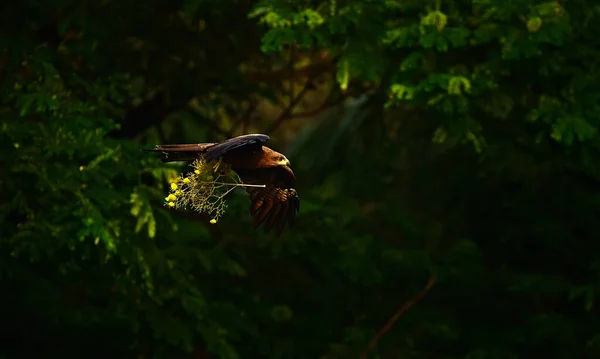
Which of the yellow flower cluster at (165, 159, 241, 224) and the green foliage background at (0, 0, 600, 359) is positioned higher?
the yellow flower cluster at (165, 159, 241, 224)

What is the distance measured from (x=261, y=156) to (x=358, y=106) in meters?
7.43

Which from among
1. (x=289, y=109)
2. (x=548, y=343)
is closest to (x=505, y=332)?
(x=548, y=343)

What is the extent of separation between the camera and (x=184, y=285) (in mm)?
13438

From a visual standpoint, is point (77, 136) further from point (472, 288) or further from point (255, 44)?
point (472, 288)

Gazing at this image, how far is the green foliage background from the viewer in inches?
474

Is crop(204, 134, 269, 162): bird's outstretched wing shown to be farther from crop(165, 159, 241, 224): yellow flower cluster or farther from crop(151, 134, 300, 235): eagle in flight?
crop(165, 159, 241, 224): yellow flower cluster

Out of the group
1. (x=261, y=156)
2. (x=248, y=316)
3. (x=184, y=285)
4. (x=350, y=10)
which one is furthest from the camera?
(x=248, y=316)

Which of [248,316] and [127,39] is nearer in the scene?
[127,39]

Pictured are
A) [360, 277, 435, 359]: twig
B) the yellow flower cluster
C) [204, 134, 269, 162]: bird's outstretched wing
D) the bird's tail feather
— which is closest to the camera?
[204, 134, 269, 162]: bird's outstretched wing

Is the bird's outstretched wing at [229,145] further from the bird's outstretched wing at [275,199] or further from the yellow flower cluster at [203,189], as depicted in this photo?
the bird's outstretched wing at [275,199]

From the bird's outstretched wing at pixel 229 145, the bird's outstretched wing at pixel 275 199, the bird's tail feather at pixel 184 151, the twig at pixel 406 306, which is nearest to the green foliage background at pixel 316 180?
the twig at pixel 406 306

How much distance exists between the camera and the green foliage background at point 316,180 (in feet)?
39.5

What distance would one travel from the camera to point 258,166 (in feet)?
26.9

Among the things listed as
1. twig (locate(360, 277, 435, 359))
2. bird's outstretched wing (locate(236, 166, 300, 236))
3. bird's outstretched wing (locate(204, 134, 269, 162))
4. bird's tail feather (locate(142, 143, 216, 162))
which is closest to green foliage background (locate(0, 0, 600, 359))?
twig (locate(360, 277, 435, 359))
